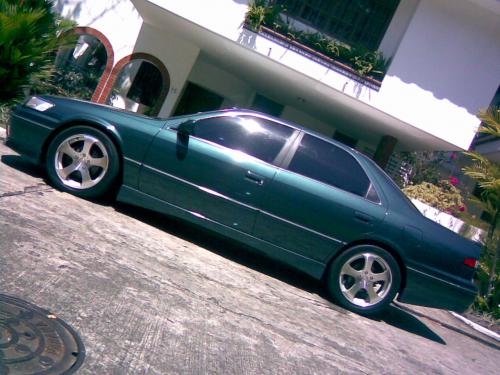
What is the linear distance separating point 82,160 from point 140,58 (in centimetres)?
832

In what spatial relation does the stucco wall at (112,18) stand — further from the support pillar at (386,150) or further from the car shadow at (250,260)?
the car shadow at (250,260)

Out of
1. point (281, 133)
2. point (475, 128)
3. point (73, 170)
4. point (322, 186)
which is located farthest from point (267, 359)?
point (475, 128)

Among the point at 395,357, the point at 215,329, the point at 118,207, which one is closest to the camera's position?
the point at 215,329

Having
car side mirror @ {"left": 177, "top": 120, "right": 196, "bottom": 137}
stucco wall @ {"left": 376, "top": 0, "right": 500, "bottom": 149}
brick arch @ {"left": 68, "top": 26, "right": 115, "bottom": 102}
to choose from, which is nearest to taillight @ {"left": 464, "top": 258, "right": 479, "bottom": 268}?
car side mirror @ {"left": 177, "top": 120, "right": 196, "bottom": 137}

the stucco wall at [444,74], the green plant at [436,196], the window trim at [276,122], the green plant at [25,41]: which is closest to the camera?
the window trim at [276,122]

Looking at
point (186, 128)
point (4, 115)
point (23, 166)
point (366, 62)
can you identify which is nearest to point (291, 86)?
point (366, 62)

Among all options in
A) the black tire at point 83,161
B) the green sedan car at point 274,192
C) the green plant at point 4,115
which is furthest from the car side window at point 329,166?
the green plant at point 4,115

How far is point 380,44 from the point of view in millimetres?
11195

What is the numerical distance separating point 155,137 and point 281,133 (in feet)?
4.21

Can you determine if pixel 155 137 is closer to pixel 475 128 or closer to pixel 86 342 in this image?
pixel 86 342

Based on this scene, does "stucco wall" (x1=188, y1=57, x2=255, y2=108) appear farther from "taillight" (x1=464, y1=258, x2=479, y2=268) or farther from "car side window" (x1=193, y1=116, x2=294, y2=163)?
"taillight" (x1=464, y1=258, x2=479, y2=268)

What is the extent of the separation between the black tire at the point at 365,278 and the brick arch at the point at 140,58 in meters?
9.12

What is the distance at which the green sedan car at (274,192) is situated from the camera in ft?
17.6

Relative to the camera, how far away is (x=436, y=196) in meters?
11.6
